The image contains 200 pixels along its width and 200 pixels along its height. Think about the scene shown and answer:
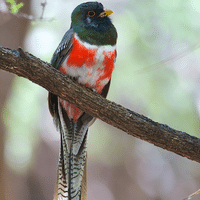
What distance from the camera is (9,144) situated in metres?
5.66

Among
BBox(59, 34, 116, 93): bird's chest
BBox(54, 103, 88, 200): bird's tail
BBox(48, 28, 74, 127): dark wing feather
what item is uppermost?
BBox(48, 28, 74, 127): dark wing feather

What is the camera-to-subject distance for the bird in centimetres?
352

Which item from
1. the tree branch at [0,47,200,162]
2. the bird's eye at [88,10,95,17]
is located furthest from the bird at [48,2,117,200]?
the tree branch at [0,47,200,162]

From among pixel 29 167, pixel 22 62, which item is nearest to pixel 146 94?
pixel 29 167

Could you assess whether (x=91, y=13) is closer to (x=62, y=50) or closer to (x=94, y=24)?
(x=94, y=24)

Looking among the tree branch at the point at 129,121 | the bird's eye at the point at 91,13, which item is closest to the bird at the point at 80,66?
the bird's eye at the point at 91,13

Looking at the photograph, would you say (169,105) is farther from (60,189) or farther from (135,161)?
(60,189)

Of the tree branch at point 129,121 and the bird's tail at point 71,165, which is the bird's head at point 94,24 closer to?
the tree branch at point 129,121

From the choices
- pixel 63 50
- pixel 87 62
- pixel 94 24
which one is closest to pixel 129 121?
pixel 87 62

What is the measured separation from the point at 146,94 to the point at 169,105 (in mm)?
706

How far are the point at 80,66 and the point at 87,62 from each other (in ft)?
0.33

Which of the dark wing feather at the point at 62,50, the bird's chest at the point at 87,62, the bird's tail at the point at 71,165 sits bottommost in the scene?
the bird's tail at the point at 71,165

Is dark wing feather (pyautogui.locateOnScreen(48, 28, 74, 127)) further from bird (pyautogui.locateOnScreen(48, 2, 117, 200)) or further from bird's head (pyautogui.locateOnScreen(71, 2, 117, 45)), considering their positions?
bird's head (pyautogui.locateOnScreen(71, 2, 117, 45))

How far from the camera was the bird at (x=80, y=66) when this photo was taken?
3.52 m
